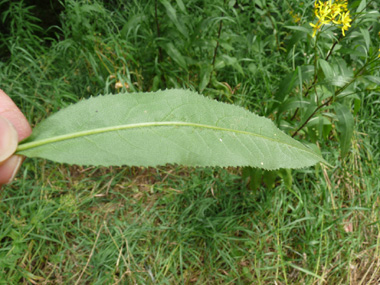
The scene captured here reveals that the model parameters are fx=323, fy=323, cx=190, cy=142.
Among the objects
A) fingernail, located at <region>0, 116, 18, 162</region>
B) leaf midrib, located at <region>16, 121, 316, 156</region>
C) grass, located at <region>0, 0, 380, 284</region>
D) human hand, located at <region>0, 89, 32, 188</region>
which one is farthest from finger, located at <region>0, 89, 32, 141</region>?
grass, located at <region>0, 0, 380, 284</region>

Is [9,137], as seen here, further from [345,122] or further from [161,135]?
[345,122]

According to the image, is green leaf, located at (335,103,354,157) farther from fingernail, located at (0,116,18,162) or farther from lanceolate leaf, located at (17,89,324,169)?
fingernail, located at (0,116,18,162)

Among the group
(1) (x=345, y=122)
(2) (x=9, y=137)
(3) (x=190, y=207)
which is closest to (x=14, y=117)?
(2) (x=9, y=137)

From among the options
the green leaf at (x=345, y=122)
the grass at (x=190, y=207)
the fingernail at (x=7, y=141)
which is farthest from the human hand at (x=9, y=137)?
the green leaf at (x=345, y=122)

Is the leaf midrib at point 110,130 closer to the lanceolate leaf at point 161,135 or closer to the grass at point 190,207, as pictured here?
the lanceolate leaf at point 161,135

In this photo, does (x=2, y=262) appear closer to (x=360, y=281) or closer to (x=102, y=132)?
(x=102, y=132)

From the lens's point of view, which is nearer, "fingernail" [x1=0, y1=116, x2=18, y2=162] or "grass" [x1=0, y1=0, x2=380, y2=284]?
"fingernail" [x1=0, y1=116, x2=18, y2=162]

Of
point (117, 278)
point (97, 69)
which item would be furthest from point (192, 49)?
point (117, 278)
